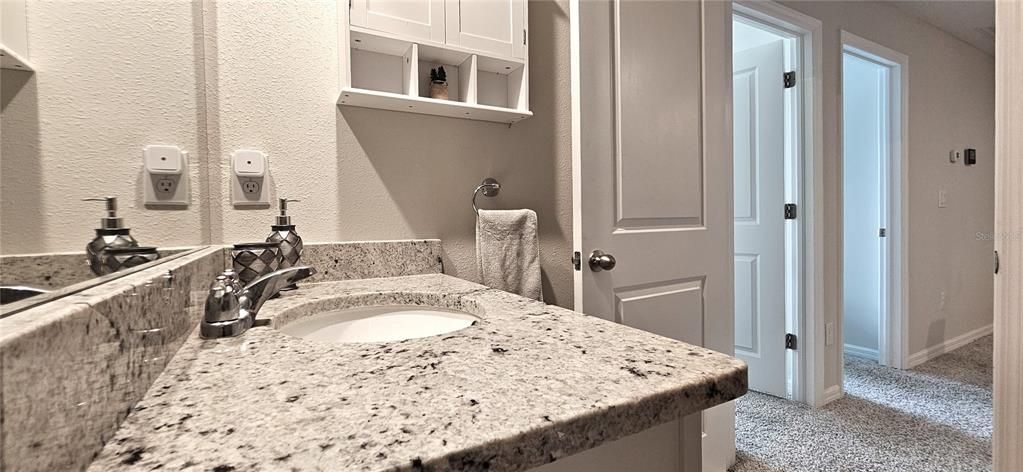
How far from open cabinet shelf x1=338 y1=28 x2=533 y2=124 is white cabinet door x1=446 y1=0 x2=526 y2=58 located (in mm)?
25

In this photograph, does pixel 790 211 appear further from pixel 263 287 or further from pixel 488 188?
pixel 263 287

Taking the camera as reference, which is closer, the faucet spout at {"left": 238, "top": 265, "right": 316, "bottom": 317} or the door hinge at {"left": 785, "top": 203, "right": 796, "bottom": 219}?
the faucet spout at {"left": 238, "top": 265, "right": 316, "bottom": 317}

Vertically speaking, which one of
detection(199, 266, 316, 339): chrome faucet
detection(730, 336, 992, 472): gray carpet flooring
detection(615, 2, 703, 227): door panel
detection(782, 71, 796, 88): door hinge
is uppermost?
detection(782, 71, 796, 88): door hinge

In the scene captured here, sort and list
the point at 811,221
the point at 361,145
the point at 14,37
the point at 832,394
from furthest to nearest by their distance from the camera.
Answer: the point at 832,394, the point at 811,221, the point at 361,145, the point at 14,37

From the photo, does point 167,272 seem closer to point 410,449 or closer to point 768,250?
point 410,449

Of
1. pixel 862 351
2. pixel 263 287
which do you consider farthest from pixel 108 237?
pixel 862 351

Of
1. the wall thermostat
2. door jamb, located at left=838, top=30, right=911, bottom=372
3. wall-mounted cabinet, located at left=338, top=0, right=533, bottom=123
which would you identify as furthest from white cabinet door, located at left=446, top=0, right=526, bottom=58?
the wall thermostat

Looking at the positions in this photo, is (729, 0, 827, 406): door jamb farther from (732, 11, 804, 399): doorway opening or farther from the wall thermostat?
the wall thermostat

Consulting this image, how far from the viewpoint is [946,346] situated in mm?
2939

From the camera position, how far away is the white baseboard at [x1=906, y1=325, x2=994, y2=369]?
2.70 m

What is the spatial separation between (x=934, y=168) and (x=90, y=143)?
3.92 meters

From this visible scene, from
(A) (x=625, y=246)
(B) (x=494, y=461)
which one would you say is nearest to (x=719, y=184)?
(A) (x=625, y=246)

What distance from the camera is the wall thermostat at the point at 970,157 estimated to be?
120 inches

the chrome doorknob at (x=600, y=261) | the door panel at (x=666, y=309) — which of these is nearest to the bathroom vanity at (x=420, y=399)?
the chrome doorknob at (x=600, y=261)
